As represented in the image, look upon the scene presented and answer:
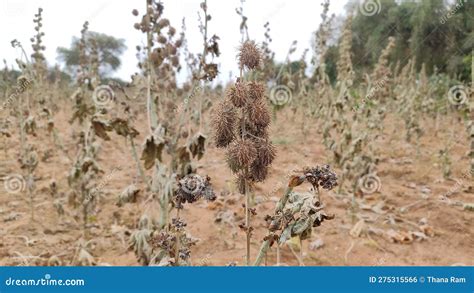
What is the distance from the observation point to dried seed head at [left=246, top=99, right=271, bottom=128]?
166cm

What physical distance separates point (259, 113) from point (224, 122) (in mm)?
141

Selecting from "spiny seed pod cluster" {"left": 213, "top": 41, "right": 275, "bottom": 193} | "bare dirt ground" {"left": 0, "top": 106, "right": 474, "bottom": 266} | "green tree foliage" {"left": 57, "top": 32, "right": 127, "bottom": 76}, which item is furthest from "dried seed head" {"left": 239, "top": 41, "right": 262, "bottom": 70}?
"green tree foliage" {"left": 57, "top": 32, "right": 127, "bottom": 76}

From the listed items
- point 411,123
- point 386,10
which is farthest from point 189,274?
point 386,10

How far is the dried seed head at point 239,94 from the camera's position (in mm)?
1677

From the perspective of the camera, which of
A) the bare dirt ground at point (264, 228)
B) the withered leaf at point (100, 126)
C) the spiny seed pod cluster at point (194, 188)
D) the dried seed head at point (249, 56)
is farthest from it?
the bare dirt ground at point (264, 228)

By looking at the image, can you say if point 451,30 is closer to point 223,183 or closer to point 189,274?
point 223,183

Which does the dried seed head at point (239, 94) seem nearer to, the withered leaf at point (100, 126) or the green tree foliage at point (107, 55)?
the withered leaf at point (100, 126)

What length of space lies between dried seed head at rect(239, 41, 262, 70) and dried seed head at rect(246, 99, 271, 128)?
15cm

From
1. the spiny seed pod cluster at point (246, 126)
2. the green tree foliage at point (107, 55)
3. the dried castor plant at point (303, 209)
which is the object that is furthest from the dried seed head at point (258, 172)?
the green tree foliage at point (107, 55)

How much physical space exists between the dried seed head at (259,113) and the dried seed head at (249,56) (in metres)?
0.15

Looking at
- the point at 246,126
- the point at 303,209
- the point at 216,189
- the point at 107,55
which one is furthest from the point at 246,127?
the point at 107,55

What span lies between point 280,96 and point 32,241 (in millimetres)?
4318

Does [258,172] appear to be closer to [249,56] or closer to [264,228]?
[249,56]

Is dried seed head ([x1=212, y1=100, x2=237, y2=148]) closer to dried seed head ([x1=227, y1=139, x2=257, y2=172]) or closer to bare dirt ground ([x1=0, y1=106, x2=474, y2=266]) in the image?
dried seed head ([x1=227, y1=139, x2=257, y2=172])
